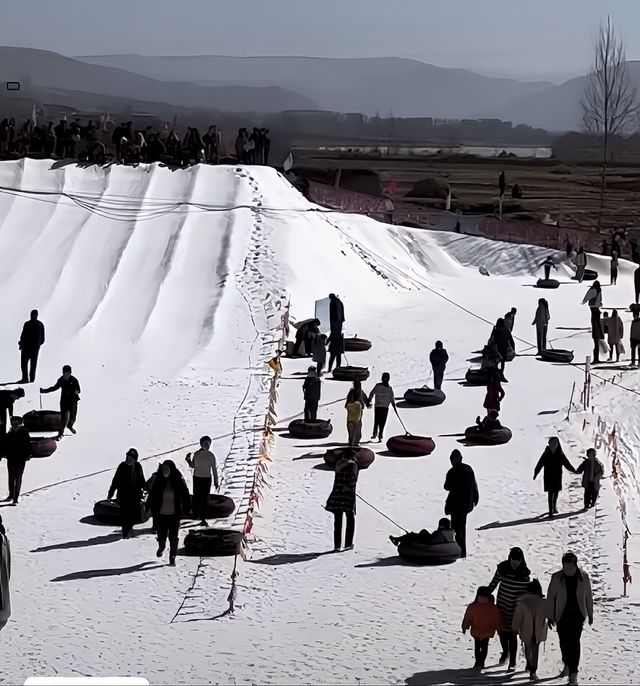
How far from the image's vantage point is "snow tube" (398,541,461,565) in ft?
48.1

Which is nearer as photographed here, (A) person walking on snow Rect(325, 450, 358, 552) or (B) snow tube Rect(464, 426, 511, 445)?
(A) person walking on snow Rect(325, 450, 358, 552)

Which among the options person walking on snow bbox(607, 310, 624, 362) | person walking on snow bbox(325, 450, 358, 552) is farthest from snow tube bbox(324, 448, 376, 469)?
person walking on snow bbox(607, 310, 624, 362)

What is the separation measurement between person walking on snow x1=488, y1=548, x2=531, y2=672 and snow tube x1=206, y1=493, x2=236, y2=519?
5114 mm

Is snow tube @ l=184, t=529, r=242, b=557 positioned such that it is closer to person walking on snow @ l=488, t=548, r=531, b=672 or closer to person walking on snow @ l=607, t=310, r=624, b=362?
person walking on snow @ l=488, t=548, r=531, b=672

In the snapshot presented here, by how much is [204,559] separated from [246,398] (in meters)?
8.15

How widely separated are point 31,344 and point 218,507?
839 cm

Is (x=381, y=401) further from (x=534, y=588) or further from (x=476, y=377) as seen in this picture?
(x=534, y=588)

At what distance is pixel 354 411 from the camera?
1892cm

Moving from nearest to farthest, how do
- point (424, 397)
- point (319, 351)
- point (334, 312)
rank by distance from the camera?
1. point (424, 397)
2. point (319, 351)
3. point (334, 312)

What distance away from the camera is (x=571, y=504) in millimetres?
17266

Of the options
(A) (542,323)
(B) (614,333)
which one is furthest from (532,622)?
(B) (614,333)

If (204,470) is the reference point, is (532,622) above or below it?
below

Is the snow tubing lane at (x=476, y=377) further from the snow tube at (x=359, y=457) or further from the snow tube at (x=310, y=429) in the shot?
the snow tube at (x=359, y=457)

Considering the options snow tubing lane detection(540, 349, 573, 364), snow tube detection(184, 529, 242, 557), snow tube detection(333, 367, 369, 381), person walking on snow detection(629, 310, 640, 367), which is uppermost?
person walking on snow detection(629, 310, 640, 367)
